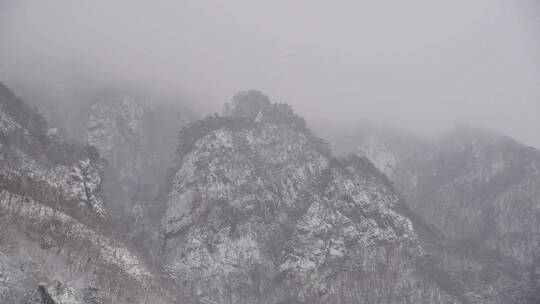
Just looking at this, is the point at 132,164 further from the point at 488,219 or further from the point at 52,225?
the point at 488,219

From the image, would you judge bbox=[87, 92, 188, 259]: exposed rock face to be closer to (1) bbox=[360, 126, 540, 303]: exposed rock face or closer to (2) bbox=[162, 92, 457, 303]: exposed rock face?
(2) bbox=[162, 92, 457, 303]: exposed rock face

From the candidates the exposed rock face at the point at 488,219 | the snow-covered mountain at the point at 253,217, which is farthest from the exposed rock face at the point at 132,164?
the exposed rock face at the point at 488,219

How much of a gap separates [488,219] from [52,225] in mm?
143778

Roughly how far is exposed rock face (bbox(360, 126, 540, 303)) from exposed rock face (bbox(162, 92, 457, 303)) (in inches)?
620

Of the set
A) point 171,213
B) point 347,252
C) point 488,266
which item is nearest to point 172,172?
point 171,213

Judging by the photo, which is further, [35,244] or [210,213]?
[210,213]

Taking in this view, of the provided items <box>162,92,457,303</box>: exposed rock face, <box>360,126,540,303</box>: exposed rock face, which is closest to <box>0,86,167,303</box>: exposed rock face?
<box>162,92,457,303</box>: exposed rock face

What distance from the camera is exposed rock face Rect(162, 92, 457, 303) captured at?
420 ft

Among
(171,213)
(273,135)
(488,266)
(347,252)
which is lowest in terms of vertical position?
(171,213)

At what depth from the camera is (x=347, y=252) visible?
136750 mm

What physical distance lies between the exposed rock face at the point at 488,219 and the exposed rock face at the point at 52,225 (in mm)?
96623

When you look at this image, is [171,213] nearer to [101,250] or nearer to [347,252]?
[101,250]

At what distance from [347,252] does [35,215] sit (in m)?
85.8

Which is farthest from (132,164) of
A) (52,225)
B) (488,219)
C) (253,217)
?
(488,219)
